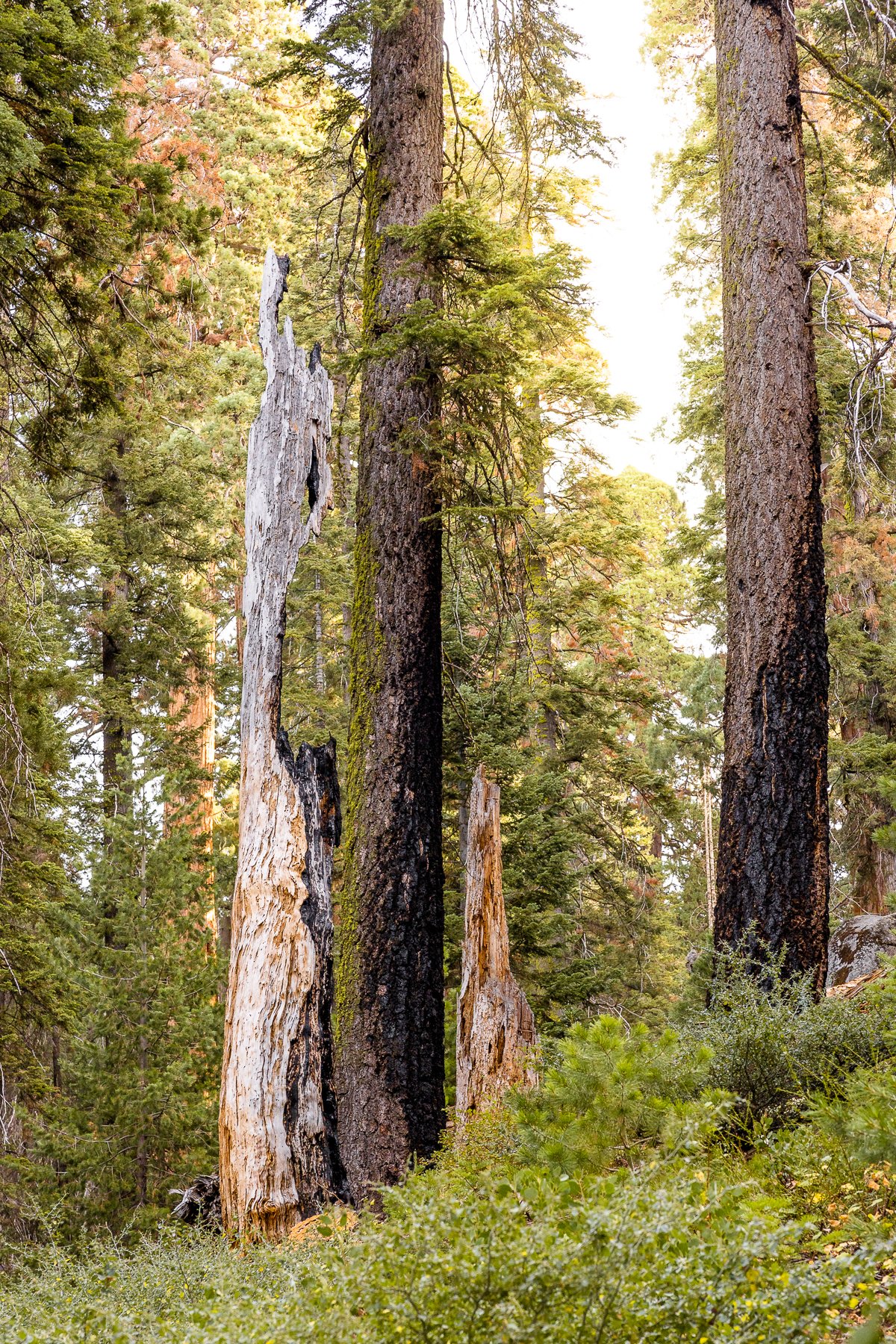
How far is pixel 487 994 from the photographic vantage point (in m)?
7.60

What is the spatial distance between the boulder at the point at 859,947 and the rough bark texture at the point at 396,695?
3.49m

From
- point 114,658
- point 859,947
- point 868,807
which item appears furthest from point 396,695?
point 868,807

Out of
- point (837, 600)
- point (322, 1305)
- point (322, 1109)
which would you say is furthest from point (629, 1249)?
point (837, 600)

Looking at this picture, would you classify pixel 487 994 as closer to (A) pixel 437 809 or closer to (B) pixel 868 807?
(A) pixel 437 809

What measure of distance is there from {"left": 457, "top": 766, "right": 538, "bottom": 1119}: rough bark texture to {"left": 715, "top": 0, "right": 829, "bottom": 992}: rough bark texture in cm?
195

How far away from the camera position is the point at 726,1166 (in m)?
4.23

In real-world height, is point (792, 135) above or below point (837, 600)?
above

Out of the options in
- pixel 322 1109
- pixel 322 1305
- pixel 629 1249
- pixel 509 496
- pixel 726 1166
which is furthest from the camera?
pixel 509 496

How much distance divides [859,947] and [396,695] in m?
4.61

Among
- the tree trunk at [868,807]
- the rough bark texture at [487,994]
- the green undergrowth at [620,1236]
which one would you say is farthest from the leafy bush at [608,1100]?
the tree trunk at [868,807]

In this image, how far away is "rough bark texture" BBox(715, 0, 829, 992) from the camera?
5.95 meters

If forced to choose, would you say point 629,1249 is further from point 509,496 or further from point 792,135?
point 792,135

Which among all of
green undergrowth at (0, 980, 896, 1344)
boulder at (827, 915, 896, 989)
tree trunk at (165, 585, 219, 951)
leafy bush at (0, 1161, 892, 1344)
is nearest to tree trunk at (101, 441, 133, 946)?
tree trunk at (165, 585, 219, 951)

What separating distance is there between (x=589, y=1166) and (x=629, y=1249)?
1.89 metres
